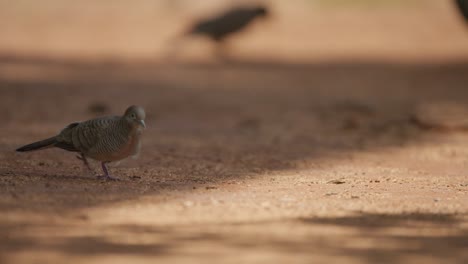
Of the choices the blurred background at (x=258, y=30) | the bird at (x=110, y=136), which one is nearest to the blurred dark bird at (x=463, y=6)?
the blurred background at (x=258, y=30)

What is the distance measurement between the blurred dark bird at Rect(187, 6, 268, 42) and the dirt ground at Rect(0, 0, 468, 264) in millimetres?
718

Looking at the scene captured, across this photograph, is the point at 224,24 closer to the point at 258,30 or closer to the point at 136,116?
the point at 258,30

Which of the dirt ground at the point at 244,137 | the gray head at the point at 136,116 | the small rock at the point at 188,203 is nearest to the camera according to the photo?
the dirt ground at the point at 244,137

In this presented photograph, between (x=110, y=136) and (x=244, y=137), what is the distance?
4873 millimetres

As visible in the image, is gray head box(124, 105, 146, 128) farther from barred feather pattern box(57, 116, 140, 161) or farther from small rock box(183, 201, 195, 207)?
small rock box(183, 201, 195, 207)

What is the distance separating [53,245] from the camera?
445 cm

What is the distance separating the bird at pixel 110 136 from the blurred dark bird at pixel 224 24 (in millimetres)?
12609

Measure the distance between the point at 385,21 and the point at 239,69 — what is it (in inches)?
264

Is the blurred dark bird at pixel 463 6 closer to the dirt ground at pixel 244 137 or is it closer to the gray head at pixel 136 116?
the dirt ground at pixel 244 137

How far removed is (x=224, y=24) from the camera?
1881 cm

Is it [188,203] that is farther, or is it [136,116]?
[136,116]

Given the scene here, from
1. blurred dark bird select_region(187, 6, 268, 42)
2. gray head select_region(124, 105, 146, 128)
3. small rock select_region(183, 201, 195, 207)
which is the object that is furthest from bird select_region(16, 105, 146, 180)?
blurred dark bird select_region(187, 6, 268, 42)

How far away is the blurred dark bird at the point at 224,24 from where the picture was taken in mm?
18812

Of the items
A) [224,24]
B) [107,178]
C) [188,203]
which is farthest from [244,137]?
[224,24]
